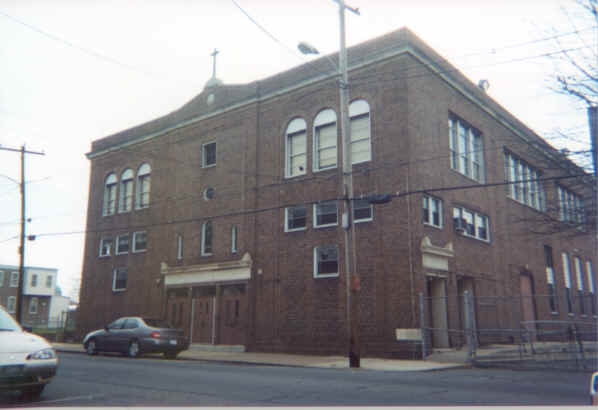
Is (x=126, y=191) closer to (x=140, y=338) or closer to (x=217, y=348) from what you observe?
(x=217, y=348)

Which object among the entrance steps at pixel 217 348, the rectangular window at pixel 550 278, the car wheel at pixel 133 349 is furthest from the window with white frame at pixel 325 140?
the rectangular window at pixel 550 278

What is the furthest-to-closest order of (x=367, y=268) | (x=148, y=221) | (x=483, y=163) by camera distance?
(x=148, y=221), (x=483, y=163), (x=367, y=268)

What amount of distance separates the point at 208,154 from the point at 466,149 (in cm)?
1306

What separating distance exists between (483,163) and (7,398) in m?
23.8

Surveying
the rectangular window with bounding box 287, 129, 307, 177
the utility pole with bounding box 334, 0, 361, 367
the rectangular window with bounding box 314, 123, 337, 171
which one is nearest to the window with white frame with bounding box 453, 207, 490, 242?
the rectangular window with bounding box 314, 123, 337, 171

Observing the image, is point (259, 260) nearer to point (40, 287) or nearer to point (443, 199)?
point (443, 199)

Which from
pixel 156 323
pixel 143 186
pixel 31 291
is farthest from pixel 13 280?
pixel 156 323

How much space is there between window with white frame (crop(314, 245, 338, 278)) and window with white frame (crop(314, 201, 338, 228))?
989 mm

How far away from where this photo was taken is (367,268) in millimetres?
21344

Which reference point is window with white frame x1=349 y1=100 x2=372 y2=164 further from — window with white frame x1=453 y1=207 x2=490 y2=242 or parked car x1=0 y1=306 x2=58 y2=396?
parked car x1=0 y1=306 x2=58 y2=396

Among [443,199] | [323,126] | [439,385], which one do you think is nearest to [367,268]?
[443,199]

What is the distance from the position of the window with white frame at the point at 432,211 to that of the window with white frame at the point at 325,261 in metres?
3.89

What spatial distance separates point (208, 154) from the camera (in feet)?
95.7

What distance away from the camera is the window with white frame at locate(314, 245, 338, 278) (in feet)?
74.4
